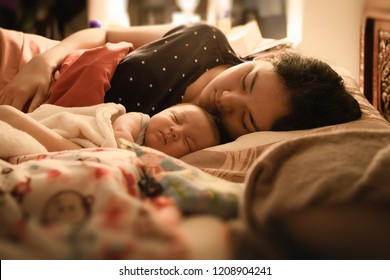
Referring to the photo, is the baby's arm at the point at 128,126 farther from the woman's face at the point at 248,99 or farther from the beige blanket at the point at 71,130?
the woman's face at the point at 248,99

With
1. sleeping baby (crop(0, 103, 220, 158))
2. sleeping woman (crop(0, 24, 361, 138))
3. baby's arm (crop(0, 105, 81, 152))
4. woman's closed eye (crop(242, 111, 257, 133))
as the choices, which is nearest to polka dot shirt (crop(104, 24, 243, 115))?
sleeping woman (crop(0, 24, 361, 138))

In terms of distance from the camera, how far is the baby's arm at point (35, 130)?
0.62 meters

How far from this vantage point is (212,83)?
0.90 m

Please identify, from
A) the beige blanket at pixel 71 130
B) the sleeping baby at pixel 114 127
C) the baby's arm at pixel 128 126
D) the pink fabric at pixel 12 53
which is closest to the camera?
the beige blanket at pixel 71 130

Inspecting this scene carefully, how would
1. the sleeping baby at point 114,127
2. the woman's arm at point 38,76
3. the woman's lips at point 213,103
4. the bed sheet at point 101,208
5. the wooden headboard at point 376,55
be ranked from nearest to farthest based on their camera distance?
the bed sheet at point 101,208, the sleeping baby at point 114,127, the woman's lips at point 213,103, the woman's arm at point 38,76, the wooden headboard at point 376,55

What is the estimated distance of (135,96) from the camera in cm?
96

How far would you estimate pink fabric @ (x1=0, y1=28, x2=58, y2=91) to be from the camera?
1.15 m

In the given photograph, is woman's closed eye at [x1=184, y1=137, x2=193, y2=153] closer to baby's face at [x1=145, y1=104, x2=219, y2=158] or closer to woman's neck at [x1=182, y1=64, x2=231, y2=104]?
baby's face at [x1=145, y1=104, x2=219, y2=158]

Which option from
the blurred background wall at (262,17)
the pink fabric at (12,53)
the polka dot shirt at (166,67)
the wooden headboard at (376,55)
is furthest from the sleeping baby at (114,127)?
the wooden headboard at (376,55)

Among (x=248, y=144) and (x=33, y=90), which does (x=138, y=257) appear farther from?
(x=33, y=90)

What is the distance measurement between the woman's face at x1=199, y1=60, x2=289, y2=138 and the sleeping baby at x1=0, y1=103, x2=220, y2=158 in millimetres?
40

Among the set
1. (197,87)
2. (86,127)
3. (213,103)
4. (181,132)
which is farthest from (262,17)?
(86,127)

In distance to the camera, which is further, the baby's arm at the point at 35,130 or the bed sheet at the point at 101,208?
the baby's arm at the point at 35,130

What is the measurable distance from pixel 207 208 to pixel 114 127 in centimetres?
45
